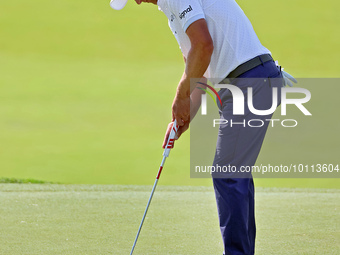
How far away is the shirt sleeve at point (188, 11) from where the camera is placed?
209cm

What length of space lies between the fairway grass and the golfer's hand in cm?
73

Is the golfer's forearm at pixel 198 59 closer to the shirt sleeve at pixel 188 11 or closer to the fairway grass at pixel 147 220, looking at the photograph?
the shirt sleeve at pixel 188 11

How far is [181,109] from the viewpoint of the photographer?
7.54 feet

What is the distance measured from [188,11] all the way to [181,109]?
1.27 ft

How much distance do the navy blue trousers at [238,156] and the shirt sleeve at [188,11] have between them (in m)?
0.28

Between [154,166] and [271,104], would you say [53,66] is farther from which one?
[271,104]

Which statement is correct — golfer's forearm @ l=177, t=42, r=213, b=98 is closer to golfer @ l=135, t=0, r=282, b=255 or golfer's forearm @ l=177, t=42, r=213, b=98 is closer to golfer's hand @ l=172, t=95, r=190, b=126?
golfer @ l=135, t=0, r=282, b=255

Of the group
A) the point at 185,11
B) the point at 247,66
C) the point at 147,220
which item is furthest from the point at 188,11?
the point at 147,220

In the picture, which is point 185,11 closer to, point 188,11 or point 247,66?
point 188,11

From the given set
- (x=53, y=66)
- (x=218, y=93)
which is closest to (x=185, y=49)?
(x=218, y=93)

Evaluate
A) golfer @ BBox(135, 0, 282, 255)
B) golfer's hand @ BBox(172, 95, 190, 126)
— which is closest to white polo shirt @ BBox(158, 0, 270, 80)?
golfer @ BBox(135, 0, 282, 255)

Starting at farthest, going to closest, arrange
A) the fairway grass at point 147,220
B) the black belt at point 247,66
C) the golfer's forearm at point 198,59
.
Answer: the fairway grass at point 147,220 < the black belt at point 247,66 < the golfer's forearm at point 198,59

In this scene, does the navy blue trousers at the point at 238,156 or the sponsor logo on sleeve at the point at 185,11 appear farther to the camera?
the navy blue trousers at the point at 238,156

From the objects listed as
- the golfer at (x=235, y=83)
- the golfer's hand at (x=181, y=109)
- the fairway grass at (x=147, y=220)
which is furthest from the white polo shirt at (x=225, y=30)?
the fairway grass at (x=147, y=220)
